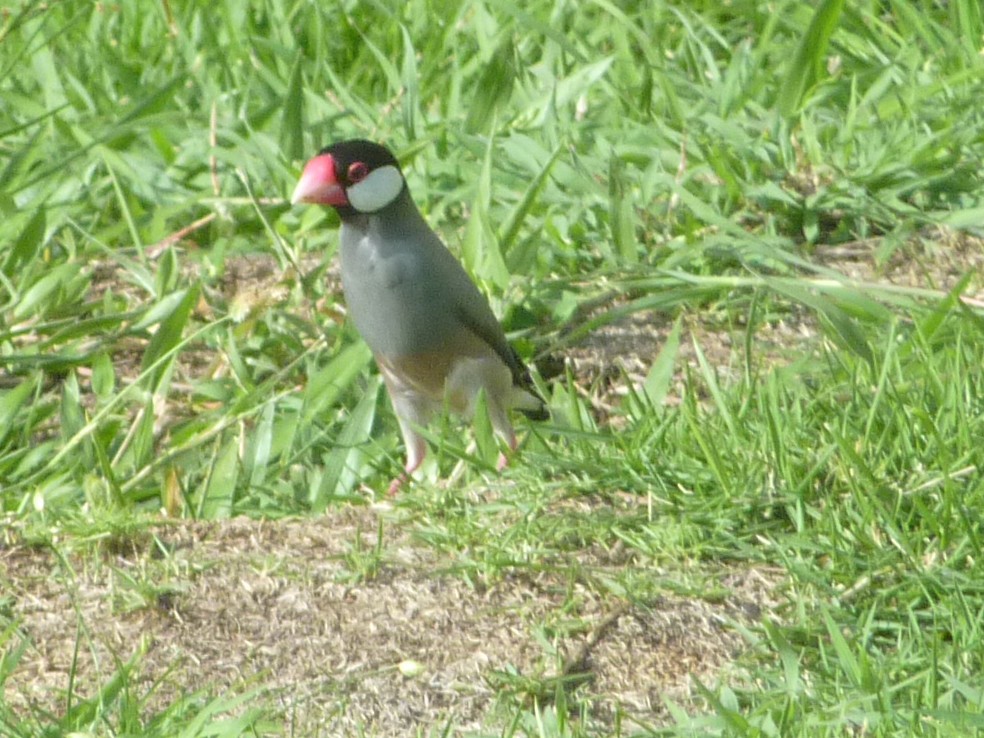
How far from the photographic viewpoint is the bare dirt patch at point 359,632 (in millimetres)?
2877

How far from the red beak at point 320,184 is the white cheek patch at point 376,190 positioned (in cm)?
4

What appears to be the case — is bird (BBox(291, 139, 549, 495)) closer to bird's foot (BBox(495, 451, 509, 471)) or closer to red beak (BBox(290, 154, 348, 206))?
red beak (BBox(290, 154, 348, 206))

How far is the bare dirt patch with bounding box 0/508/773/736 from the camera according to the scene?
2877 millimetres

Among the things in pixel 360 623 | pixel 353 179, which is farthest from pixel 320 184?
pixel 360 623

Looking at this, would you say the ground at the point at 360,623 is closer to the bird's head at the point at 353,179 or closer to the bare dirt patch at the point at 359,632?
the bare dirt patch at the point at 359,632

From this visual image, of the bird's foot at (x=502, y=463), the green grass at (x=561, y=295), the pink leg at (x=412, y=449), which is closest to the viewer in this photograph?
the green grass at (x=561, y=295)

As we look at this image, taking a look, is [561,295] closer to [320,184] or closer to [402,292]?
[402,292]

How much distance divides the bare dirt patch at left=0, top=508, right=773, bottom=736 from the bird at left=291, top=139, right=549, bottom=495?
0.84 meters

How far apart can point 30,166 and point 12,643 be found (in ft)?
8.23

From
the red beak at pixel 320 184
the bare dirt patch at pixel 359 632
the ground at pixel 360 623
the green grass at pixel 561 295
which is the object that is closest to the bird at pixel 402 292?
the red beak at pixel 320 184

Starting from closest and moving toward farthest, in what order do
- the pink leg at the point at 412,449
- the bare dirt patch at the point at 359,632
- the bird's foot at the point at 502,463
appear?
the bare dirt patch at the point at 359,632 → the bird's foot at the point at 502,463 → the pink leg at the point at 412,449

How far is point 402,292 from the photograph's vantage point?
410 cm

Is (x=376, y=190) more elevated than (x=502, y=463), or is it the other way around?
(x=376, y=190)

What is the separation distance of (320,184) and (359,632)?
1359 mm
